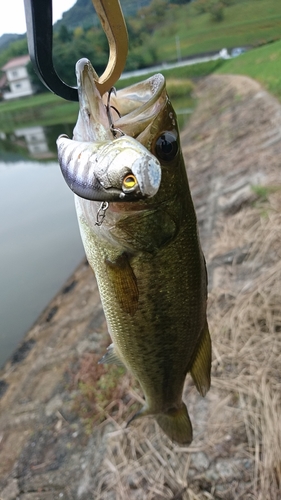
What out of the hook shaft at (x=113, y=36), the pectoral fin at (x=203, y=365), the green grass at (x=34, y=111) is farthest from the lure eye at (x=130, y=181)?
the green grass at (x=34, y=111)

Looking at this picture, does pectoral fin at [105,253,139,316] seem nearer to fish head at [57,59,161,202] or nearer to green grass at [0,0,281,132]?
fish head at [57,59,161,202]

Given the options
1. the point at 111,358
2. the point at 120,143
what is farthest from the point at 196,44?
the point at 120,143

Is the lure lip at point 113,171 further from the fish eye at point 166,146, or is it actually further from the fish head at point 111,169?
the fish eye at point 166,146

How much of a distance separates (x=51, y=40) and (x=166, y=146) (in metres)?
0.50

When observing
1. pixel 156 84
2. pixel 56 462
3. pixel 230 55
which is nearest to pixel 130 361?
pixel 156 84

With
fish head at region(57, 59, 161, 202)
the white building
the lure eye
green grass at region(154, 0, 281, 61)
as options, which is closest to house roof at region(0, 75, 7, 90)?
the white building

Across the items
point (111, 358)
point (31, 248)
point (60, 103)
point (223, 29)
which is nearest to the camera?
point (111, 358)

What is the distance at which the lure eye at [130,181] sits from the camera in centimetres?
86

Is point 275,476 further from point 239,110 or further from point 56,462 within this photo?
point 239,110

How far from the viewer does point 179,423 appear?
221cm

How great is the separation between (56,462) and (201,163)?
924 centimetres

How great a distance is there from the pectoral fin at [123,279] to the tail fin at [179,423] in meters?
0.92

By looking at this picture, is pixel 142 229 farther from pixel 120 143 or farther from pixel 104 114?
pixel 120 143

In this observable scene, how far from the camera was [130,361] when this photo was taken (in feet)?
6.54
